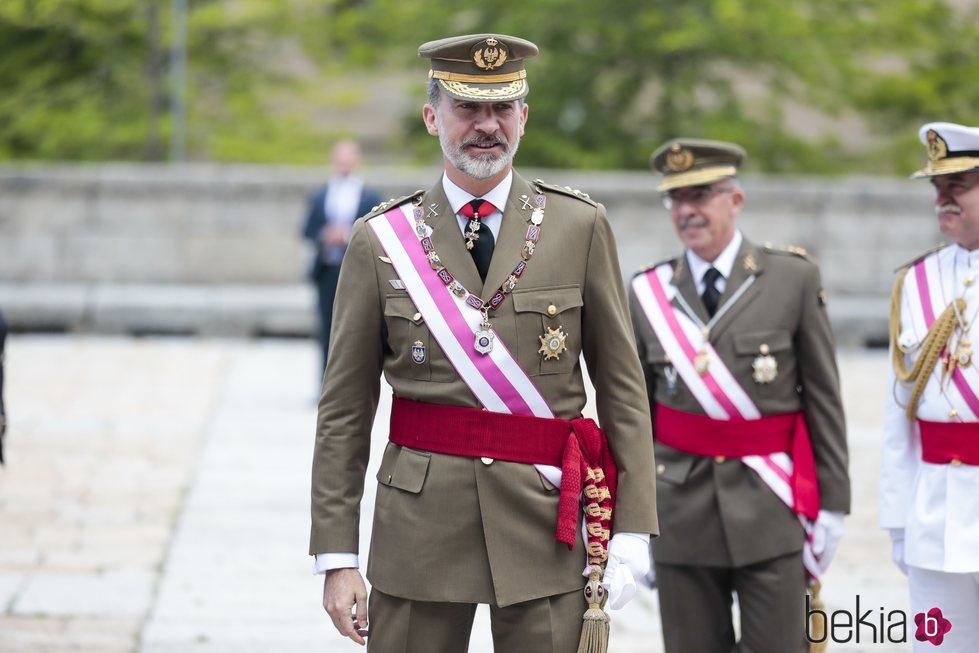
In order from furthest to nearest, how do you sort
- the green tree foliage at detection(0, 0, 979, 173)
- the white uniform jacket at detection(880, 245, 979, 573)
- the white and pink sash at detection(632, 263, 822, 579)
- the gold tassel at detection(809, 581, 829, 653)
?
the green tree foliage at detection(0, 0, 979, 173) → the gold tassel at detection(809, 581, 829, 653) → the white and pink sash at detection(632, 263, 822, 579) → the white uniform jacket at detection(880, 245, 979, 573)

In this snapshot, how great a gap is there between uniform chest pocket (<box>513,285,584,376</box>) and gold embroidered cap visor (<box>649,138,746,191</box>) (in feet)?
5.28

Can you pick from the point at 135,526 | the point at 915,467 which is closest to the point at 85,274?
the point at 135,526

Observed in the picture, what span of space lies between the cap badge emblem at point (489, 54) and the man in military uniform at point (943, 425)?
1.57 metres

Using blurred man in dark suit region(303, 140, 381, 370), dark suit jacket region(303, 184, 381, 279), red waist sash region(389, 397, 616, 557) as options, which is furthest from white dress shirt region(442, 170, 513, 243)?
dark suit jacket region(303, 184, 381, 279)

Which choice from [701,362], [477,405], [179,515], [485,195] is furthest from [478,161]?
[179,515]

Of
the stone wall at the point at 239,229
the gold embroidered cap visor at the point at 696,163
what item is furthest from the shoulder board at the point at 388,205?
the stone wall at the point at 239,229

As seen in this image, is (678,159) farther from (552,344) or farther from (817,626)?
(552,344)

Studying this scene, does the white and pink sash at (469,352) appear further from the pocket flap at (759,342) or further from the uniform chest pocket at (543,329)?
the pocket flap at (759,342)

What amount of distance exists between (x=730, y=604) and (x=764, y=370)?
79 centimetres

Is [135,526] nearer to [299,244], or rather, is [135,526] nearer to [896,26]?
[299,244]

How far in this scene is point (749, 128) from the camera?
65.2 ft

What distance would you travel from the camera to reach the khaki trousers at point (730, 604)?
15.4 feet

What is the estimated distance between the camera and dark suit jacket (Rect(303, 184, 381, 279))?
11.6 meters

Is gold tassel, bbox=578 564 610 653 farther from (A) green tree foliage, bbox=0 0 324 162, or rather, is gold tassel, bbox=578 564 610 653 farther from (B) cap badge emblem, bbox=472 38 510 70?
(A) green tree foliage, bbox=0 0 324 162
